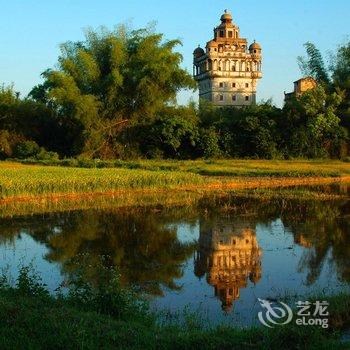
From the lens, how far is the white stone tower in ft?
191

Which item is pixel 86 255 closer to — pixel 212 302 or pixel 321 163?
pixel 212 302

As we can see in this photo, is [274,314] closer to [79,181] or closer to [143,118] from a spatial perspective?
[79,181]

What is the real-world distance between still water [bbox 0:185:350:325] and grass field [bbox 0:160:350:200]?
2833 mm

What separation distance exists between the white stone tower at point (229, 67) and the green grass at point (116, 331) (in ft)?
173

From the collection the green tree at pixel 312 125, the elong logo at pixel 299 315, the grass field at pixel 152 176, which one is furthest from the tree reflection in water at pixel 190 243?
the green tree at pixel 312 125

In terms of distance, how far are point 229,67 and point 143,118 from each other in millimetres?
28043

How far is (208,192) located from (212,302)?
1334cm

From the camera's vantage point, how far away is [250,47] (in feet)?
200

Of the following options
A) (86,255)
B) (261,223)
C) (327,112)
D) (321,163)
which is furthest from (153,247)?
(327,112)

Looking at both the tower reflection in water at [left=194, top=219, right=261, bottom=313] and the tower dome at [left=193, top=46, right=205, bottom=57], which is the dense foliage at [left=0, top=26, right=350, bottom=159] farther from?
→ the tower dome at [left=193, top=46, right=205, bottom=57]

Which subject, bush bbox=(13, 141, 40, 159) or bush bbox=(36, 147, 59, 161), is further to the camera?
bush bbox=(13, 141, 40, 159)

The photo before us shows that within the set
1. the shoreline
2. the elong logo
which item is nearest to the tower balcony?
the shoreline

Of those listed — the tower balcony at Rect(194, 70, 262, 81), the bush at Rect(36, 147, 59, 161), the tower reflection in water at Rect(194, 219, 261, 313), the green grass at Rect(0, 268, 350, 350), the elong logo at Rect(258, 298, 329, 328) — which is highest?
the tower balcony at Rect(194, 70, 262, 81)

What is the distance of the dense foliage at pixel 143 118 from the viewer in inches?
1249
